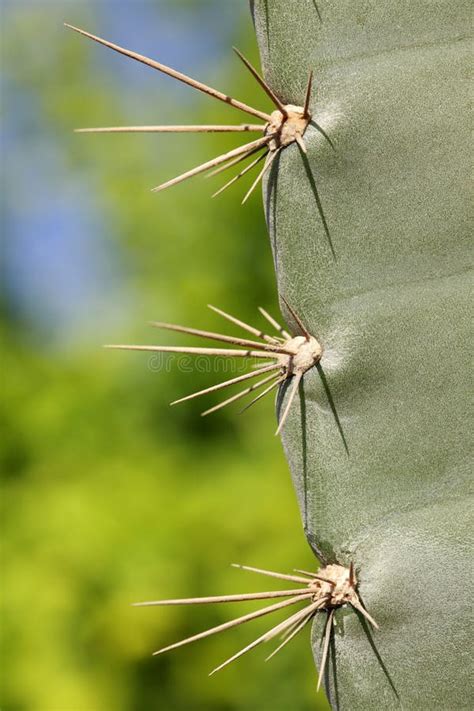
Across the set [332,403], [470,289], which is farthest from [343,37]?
[332,403]

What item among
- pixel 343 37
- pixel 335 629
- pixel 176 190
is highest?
pixel 176 190

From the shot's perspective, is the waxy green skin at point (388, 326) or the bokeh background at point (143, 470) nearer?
the waxy green skin at point (388, 326)

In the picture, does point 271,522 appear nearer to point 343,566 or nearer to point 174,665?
point 174,665

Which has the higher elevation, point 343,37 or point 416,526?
point 343,37

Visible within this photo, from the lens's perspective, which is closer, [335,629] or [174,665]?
[335,629]

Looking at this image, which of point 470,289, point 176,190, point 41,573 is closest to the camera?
point 470,289

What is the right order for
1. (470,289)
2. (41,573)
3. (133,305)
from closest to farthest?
(470,289) → (41,573) → (133,305)

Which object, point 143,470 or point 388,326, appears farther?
point 143,470

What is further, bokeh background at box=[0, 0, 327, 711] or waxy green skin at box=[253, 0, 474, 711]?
bokeh background at box=[0, 0, 327, 711]
